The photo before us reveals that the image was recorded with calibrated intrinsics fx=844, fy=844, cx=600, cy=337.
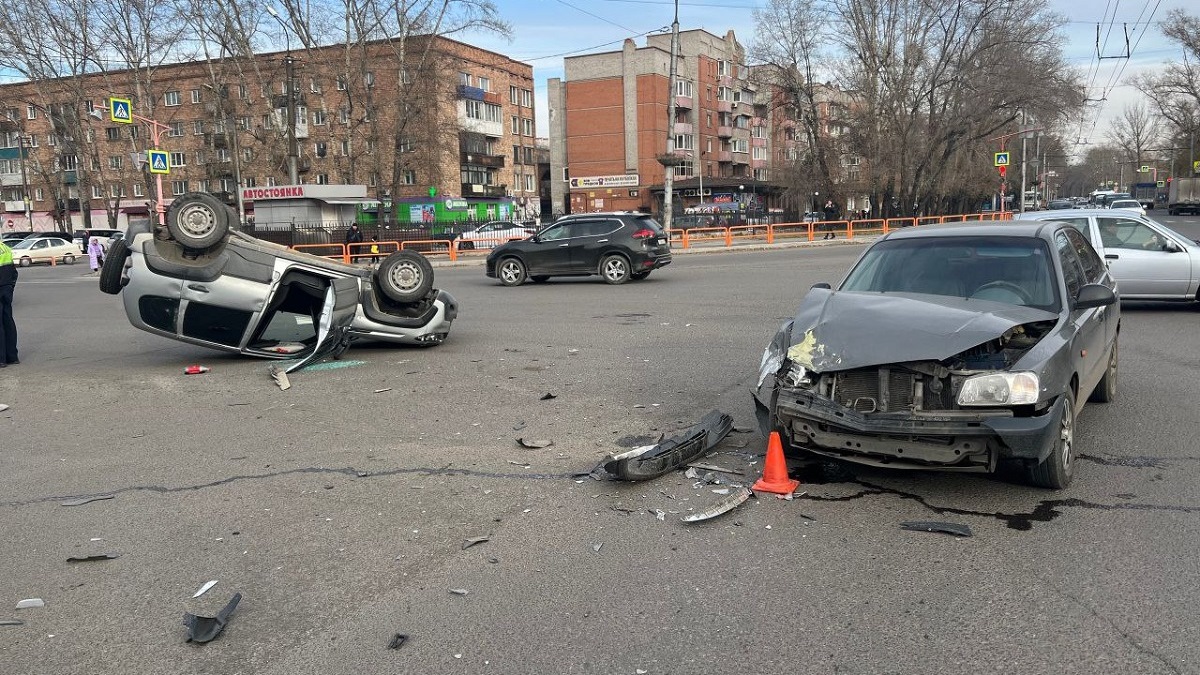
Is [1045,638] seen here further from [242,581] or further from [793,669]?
[242,581]

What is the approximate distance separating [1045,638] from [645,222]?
17.8 m

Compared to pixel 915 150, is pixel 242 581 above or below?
below

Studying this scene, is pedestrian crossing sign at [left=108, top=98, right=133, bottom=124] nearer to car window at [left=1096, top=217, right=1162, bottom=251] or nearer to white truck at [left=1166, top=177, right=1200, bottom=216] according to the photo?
car window at [left=1096, top=217, right=1162, bottom=251]

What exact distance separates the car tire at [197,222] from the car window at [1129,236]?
1175 centimetres

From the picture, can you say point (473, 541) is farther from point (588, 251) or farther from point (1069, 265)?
point (588, 251)

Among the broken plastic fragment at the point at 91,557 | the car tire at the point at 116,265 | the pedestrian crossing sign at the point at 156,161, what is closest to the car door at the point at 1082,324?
the broken plastic fragment at the point at 91,557

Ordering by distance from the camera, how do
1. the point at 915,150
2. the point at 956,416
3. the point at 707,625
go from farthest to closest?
the point at 915,150
the point at 956,416
the point at 707,625

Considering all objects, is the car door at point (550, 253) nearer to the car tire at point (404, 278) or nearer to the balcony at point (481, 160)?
the car tire at point (404, 278)

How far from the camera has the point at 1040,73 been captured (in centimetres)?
4281

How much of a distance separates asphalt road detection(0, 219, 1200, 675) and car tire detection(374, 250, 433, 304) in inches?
93.2

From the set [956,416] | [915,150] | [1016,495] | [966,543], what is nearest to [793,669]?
[966,543]

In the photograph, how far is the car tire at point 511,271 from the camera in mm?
20812

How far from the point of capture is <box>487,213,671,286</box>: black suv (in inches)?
796

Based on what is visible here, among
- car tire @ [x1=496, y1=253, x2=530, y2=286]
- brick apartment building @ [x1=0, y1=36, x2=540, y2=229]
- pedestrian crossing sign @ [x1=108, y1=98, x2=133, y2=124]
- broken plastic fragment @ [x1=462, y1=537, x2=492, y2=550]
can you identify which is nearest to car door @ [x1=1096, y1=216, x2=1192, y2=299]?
broken plastic fragment @ [x1=462, y1=537, x2=492, y2=550]
